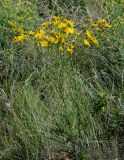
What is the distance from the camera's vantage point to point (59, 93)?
391cm

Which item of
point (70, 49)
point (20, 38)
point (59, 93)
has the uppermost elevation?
point (20, 38)

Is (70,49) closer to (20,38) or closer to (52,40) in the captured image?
(52,40)

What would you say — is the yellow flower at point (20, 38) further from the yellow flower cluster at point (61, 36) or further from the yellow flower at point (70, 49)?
the yellow flower at point (70, 49)

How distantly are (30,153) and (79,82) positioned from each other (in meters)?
0.87

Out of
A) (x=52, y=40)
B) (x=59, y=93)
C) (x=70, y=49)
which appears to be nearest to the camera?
(x=59, y=93)

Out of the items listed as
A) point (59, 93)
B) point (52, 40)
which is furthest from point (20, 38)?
point (59, 93)

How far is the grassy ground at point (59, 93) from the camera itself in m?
3.42

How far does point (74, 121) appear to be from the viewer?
349 centimetres

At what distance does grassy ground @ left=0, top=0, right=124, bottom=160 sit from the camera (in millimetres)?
3420

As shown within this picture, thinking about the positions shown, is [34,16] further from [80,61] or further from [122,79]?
A: [122,79]

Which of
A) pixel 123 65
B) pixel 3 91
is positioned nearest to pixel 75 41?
pixel 123 65

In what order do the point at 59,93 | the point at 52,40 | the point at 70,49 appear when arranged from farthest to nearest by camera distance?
the point at 70,49 → the point at 52,40 → the point at 59,93

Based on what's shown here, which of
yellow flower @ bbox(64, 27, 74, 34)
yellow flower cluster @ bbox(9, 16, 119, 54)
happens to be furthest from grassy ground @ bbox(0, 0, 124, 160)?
yellow flower @ bbox(64, 27, 74, 34)

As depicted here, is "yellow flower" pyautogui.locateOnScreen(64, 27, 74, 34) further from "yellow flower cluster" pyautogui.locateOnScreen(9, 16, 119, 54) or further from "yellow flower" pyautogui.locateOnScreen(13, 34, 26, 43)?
"yellow flower" pyautogui.locateOnScreen(13, 34, 26, 43)
